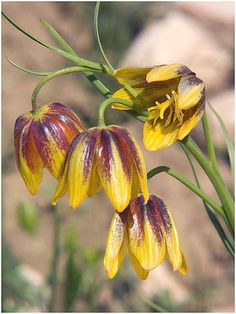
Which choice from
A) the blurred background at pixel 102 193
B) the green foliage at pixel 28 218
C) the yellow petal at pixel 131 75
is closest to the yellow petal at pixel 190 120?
the yellow petal at pixel 131 75

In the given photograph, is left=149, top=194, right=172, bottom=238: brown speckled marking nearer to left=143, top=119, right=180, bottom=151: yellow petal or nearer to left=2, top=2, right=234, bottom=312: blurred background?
left=143, top=119, right=180, bottom=151: yellow petal

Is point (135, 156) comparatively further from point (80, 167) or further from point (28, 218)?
point (28, 218)

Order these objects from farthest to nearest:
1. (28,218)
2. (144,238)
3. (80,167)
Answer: (28,218) < (144,238) < (80,167)

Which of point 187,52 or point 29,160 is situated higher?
point 187,52

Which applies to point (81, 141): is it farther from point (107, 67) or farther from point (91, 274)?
point (91, 274)

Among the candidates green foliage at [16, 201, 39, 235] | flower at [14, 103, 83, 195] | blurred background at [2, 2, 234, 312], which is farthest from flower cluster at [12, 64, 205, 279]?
green foliage at [16, 201, 39, 235]

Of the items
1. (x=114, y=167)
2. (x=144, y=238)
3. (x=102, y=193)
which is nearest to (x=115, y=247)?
(x=144, y=238)

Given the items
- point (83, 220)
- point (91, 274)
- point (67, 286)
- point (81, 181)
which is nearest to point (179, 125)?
point (81, 181)
